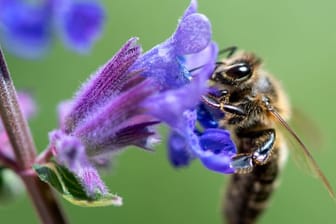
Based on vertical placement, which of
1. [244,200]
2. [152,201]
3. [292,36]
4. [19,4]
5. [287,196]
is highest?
[19,4]

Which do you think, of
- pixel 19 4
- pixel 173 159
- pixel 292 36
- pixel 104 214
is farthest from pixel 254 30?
pixel 173 159

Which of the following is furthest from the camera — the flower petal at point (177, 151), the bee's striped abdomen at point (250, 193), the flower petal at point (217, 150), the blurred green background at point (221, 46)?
the blurred green background at point (221, 46)

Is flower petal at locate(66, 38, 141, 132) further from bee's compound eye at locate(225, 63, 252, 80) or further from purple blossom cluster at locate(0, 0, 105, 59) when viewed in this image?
purple blossom cluster at locate(0, 0, 105, 59)

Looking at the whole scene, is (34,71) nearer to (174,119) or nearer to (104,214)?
(104,214)

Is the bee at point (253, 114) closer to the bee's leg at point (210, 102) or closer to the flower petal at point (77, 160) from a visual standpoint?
the bee's leg at point (210, 102)

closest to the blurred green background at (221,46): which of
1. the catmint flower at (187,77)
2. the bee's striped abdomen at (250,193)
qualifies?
the bee's striped abdomen at (250,193)

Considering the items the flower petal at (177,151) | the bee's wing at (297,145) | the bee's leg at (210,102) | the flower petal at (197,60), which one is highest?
the flower petal at (197,60)

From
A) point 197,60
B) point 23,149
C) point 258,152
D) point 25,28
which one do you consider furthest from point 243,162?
point 25,28

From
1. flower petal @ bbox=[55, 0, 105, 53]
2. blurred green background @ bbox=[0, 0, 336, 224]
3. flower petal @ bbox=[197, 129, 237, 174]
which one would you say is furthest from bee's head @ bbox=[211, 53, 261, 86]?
blurred green background @ bbox=[0, 0, 336, 224]
